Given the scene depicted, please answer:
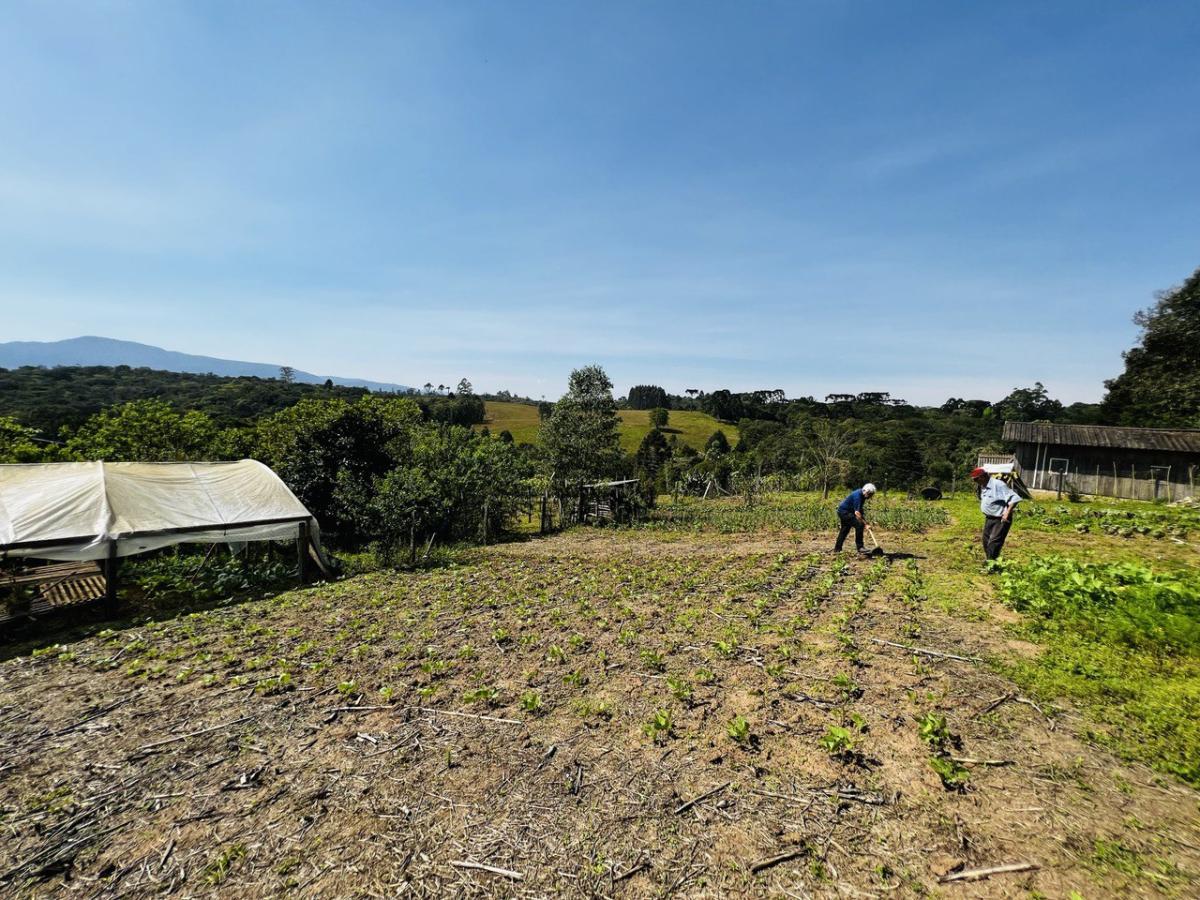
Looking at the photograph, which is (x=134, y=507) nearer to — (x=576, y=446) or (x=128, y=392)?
(x=576, y=446)

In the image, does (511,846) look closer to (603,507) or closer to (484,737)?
(484,737)

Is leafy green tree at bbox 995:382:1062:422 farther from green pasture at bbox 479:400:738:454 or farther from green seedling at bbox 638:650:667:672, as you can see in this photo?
green seedling at bbox 638:650:667:672

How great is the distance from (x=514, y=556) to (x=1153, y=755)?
1402cm

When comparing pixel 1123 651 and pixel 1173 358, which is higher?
pixel 1173 358

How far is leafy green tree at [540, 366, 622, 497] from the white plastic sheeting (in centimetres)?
1411

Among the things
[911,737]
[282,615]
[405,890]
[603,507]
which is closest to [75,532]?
[282,615]

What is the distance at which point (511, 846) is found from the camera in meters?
3.67

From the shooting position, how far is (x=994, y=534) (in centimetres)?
1078

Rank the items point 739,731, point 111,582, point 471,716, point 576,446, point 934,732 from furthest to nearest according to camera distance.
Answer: point 576,446 < point 111,582 < point 471,716 < point 739,731 < point 934,732

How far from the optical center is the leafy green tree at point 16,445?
1600cm

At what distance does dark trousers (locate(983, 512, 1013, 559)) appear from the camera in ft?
35.0

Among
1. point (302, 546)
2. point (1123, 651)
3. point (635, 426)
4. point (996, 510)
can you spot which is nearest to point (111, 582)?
point (302, 546)

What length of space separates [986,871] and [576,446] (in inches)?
920

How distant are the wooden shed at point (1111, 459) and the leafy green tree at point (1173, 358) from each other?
9.36 m
